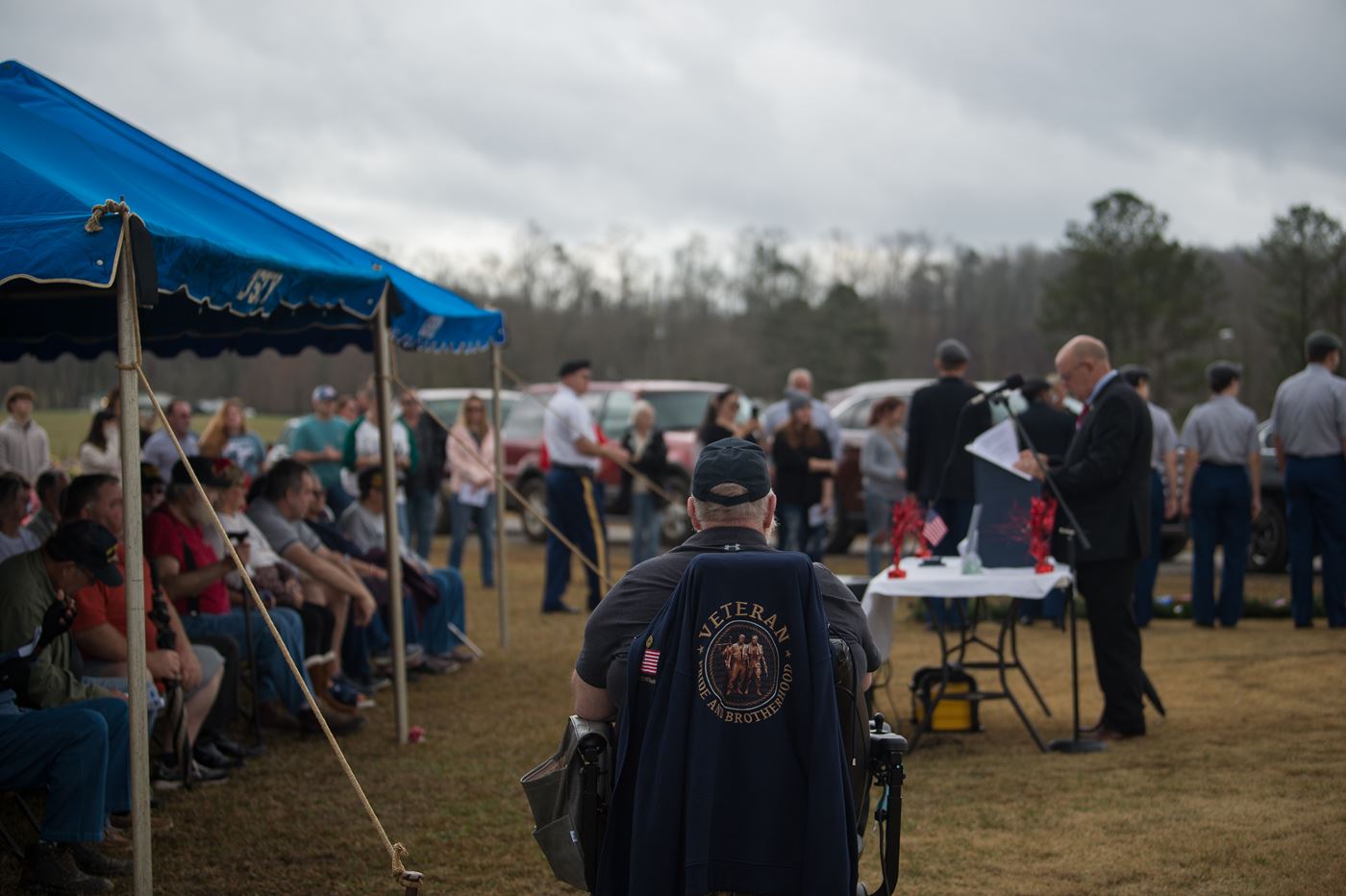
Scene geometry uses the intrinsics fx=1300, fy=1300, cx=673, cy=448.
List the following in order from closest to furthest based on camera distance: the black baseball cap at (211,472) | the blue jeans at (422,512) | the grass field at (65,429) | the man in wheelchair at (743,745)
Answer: the man in wheelchair at (743,745) < the black baseball cap at (211,472) < the blue jeans at (422,512) < the grass field at (65,429)

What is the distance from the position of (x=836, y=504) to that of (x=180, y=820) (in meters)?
9.71

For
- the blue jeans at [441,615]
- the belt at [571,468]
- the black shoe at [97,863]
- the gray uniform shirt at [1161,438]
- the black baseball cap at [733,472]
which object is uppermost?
the gray uniform shirt at [1161,438]

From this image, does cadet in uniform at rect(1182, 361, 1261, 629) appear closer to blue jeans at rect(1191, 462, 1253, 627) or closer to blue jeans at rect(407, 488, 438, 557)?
blue jeans at rect(1191, 462, 1253, 627)

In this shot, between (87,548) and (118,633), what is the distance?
0.49m

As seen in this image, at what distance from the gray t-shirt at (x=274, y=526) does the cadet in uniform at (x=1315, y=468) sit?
23.1 feet

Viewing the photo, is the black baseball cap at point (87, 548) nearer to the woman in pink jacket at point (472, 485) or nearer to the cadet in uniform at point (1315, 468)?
the woman in pink jacket at point (472, 485)

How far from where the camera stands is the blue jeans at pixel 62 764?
4.47 m

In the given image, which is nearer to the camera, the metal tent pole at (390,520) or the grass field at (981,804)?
the grass field at (981,804)

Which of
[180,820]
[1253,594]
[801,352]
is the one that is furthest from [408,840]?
[801,352]

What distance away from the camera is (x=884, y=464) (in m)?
11.5

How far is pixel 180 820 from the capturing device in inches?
214

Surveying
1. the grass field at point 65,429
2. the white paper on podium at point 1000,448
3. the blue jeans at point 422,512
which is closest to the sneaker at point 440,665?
the blue jeans at point 422,512

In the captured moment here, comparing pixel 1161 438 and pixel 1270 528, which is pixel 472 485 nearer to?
pixel 1161 438

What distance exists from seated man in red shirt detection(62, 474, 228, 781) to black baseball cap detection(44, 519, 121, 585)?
0.55 ft
